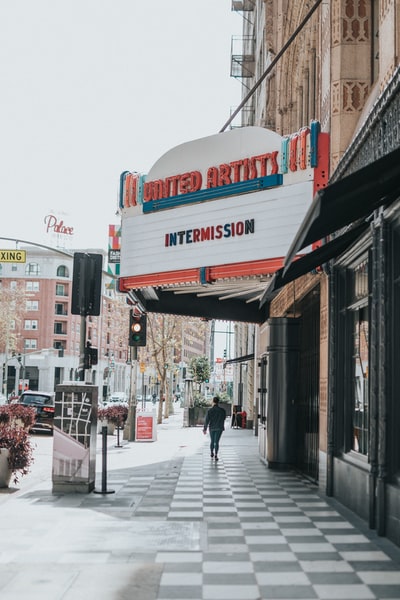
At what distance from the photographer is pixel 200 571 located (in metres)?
7.69

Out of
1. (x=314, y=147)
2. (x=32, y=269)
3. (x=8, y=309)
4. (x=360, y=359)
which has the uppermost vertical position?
(x=32, y=269)

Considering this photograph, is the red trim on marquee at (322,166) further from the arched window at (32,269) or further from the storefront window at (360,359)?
the arched window at (32,269)

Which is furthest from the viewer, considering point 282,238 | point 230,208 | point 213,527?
point 230,208

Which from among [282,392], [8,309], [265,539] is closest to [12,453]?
[265,539]

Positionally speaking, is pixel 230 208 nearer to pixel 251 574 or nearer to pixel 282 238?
pixel 282 238

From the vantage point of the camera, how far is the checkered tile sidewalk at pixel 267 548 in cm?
704

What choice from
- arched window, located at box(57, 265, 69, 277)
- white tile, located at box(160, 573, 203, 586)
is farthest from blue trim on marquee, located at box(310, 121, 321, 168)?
arched window, located at box(57, 265, 69, 277)

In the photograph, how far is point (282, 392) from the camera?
18328 millimetres

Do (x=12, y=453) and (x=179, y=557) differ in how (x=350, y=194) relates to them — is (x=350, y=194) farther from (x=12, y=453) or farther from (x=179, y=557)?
(x=12, y=453)

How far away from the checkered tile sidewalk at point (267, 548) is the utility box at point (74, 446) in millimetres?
1229

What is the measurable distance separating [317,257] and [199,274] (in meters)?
5.13

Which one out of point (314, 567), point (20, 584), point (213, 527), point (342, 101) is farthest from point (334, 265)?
point (20, 584)

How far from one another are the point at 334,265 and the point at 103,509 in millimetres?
5605

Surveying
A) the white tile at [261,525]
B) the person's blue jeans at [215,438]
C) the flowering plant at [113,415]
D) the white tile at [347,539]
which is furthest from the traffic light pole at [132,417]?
the white tile at [347,539]
